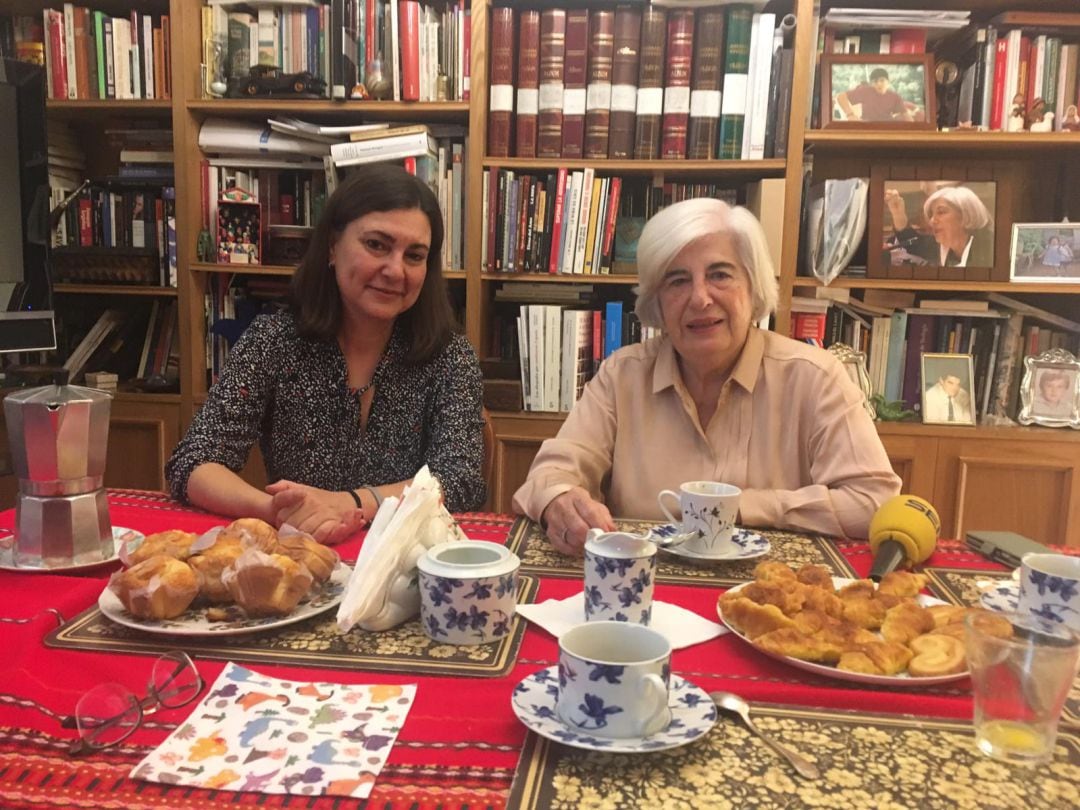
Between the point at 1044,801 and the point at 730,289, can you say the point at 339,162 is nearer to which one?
the point at 730,289

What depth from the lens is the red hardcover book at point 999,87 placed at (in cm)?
227

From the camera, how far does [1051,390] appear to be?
236 cm

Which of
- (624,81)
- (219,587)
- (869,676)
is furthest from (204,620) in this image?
(624,81)

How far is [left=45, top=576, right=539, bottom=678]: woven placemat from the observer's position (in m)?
0.82

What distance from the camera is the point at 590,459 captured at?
1571 mm

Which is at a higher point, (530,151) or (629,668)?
(530,151)

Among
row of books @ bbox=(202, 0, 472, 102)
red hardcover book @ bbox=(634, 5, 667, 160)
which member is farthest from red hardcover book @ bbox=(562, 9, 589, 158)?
row of books @ bbox=(202, 0, 472, 102)

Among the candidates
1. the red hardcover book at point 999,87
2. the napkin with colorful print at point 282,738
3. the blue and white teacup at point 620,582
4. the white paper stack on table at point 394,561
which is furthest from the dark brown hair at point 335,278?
the red hardcover book at point 999,87

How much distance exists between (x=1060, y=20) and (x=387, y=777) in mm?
2613

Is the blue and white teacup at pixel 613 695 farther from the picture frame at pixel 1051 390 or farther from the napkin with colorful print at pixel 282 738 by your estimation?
the picture frame at pixel 1051 390

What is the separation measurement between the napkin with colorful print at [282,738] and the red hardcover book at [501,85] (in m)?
1.94

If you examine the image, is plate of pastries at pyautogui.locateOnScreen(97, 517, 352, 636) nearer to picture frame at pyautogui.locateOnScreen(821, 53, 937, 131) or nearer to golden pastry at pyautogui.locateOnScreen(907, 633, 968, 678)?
golden pastry at pyautogui.locateOnScreen(907, 633, 968, 678)

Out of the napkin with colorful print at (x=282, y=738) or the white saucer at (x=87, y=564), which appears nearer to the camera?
the napkin with colorful print at (x=282, y=738)

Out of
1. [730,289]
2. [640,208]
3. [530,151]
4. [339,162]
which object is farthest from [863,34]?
[339,162]
